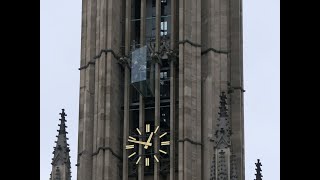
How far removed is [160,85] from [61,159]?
5.55 m

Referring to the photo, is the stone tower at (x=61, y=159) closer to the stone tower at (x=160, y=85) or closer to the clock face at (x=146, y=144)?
the stone tower at (x=160, y=85)

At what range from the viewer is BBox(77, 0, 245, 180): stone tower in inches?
1800

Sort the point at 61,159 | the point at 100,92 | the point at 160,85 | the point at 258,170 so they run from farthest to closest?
1. the point at 100,92
2. the point at 160,85
3. the point at 61,159
4. the point at 258,170

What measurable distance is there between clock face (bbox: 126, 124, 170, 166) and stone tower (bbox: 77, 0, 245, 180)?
78 millimetres

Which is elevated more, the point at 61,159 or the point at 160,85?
the point at 160,85

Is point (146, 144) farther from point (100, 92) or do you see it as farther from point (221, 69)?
point (221, 69)

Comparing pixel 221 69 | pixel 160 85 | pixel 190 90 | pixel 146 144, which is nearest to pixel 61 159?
pixel 146 144

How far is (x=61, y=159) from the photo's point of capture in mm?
44250

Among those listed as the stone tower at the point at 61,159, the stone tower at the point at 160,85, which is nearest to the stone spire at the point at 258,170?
the stone tower at the point at 160,85

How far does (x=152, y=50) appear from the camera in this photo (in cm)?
4756

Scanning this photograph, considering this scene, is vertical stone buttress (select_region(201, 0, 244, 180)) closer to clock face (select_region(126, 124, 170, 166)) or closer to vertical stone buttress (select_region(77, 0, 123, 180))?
clock face (select_region(126, 124, 170, 166))

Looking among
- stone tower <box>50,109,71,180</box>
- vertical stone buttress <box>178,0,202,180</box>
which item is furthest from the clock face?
stone tower <box>50,109,71,180</box>
